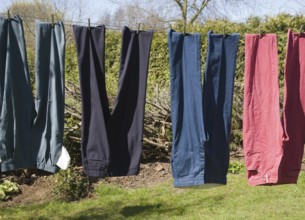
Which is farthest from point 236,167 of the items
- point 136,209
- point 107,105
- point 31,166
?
point 31,166

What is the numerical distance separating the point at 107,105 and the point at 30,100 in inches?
18.6

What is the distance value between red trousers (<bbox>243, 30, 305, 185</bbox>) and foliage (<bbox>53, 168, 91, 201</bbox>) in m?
2.81

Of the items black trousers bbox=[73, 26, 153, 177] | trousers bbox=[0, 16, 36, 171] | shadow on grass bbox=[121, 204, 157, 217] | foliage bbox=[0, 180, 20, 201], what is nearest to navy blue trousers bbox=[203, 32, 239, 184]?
black trousers bbox=[73, 26, 153, 177]

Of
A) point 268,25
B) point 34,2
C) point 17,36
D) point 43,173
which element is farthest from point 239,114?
point 34,2

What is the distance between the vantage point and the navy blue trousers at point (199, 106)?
288 cm

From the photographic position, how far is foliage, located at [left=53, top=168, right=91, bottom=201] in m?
5.30

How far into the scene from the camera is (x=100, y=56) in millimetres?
2850

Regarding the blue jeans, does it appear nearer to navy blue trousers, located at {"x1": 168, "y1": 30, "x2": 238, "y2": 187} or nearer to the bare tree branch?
navy blue trousers, located at {"x1": 168, "y1": 30, "x2": 238, "y2": 187}

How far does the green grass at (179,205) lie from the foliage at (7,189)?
0.31 metres

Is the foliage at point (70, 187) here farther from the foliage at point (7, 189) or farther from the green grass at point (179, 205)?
the foliage at point (7, 189)

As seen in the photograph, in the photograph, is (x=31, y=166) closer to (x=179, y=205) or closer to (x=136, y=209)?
(x=136, y=209)

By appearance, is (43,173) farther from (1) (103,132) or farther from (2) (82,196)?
(1) (103,132)

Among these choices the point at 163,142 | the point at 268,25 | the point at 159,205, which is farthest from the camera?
the point at 268,25

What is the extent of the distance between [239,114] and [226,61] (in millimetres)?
4081
